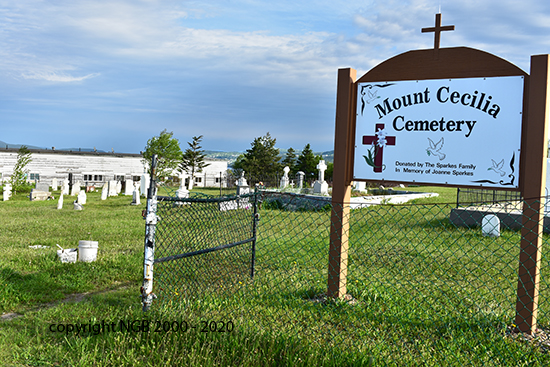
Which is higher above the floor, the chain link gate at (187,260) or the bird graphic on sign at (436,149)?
the bird graphic on sign at (436,149)

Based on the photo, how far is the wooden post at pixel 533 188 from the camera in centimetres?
397

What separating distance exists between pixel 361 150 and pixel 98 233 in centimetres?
704

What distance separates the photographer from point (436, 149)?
443 cm

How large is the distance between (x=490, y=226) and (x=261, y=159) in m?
51.7

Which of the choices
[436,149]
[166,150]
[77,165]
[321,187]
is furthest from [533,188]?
[77,165]

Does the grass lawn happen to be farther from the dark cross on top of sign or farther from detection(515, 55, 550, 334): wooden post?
the dark cross on top of sign

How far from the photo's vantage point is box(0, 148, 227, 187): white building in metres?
44.3

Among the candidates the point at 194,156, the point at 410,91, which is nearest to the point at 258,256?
the point at 410,91

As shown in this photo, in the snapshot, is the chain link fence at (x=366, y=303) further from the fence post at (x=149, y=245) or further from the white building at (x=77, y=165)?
the white building at (x=77, y=165)

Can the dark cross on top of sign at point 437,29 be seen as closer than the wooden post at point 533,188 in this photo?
No

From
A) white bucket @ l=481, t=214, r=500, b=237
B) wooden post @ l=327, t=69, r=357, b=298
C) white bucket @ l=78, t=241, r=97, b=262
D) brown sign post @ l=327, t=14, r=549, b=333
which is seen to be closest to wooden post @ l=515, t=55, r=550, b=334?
brown sign post @ l=327, t=14, r=549, b=333

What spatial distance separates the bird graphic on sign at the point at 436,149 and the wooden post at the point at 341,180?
2.76 ft

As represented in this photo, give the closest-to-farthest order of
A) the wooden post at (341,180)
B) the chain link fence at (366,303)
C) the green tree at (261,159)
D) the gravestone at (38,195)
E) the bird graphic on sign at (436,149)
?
1. the chain link fence at (366,303)
2. the bird graphic on sign at (436,149)
3. the wooden post at (341,180)
4. the gravestone at (38,195)
5. the green tree at (261,159)

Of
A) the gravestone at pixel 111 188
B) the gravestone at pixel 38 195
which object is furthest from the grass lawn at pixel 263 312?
the gravestone at pixel 111 188
